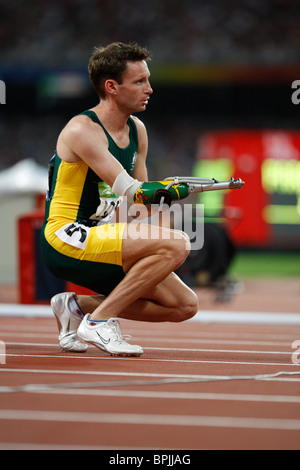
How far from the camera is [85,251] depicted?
147 inches

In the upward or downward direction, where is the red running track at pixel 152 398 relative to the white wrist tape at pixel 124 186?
downward

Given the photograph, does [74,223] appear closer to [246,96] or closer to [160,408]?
[160,408]

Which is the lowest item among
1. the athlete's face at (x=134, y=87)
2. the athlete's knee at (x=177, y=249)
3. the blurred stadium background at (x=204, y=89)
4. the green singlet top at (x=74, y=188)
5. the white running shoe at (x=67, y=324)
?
the white running shoe at (x=67, y=324)

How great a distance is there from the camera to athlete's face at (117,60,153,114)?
3.84 metres

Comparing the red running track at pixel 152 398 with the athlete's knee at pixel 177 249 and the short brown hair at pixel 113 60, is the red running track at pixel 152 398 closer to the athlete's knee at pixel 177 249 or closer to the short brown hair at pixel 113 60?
the athlete's knee at pixel 177 249

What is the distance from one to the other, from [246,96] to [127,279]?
16.3 m

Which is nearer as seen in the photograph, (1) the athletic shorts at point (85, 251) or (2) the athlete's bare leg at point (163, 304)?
(1) the athletic shorts at point (85, 251)

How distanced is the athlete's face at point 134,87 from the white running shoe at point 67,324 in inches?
41.2

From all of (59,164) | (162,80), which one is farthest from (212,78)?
(59,164)

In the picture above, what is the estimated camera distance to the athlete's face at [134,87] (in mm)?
3844

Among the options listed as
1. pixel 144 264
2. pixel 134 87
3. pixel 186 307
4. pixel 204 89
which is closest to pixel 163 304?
pixel 186 307

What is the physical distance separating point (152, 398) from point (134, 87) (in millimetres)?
1729

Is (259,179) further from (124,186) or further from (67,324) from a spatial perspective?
(124,186)

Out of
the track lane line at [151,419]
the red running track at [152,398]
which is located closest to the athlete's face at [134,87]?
the red running track at [152,398]
